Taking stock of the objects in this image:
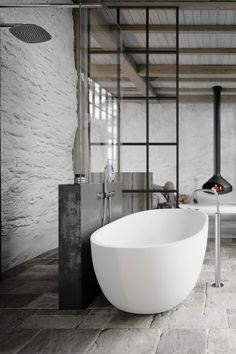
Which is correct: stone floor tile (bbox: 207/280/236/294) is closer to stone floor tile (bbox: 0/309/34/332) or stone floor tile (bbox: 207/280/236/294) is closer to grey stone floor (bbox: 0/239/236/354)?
grey stone floor (bbox: 0/239/236/354)

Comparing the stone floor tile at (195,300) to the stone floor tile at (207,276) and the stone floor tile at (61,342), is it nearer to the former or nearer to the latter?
the stone floor tile at (207,276)

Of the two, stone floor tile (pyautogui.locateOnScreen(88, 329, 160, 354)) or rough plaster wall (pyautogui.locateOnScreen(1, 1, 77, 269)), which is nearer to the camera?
stone floor tile (pyautogui.locateOnScreen(88, 329, 160, 354))

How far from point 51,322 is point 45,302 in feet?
1.48

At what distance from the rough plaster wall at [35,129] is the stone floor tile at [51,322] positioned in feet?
4.91

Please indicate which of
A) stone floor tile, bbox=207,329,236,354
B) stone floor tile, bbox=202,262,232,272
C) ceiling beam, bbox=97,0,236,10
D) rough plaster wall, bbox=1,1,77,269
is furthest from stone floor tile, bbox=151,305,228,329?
ceiling beam, bbox=97,0,236,10

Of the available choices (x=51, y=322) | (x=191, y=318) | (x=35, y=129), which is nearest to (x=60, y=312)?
(x=51, y=322)

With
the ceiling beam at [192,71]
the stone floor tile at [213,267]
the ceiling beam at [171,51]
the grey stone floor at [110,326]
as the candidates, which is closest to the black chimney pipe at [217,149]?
the ceiling beam at [192,71]

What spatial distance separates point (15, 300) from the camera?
129 inches

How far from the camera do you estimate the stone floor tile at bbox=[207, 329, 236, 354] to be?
7.57 feet

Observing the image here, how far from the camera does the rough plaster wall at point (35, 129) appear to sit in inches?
169

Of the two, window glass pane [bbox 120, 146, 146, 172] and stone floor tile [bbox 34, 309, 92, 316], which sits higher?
window glass pane [bbox 120, 146, 146, 172]

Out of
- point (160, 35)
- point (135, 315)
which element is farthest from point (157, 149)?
point (135, 315)

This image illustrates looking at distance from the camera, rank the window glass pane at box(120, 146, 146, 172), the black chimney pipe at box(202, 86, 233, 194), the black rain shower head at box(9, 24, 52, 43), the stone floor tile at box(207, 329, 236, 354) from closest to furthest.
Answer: the stone floor tile at box(207, 329, 236, 354), the black rain shower head at box(9, 24, 52, 43), the window glass pane at box(120, 146, 146, 172), the black chimney pipe at box(202, 86, 233, 194)

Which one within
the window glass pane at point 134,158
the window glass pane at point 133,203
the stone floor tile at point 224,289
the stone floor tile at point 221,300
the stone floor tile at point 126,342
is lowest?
the stone floor tile at point 224,289
